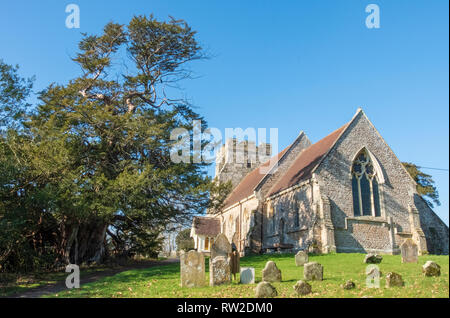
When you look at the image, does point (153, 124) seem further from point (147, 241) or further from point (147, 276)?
point (147, 241)

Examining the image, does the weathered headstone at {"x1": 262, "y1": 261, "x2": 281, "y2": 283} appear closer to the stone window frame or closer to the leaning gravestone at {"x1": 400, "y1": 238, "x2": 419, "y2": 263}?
the leaning gravestone at {"x1": 400, "y1": 238, "x2": 419, "y2": 263}

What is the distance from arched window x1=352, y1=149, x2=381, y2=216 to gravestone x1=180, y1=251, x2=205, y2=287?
1495cm

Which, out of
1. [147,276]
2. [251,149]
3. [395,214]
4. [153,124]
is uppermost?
[251,149]

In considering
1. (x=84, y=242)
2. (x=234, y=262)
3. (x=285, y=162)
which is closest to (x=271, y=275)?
(x=234, y=262)

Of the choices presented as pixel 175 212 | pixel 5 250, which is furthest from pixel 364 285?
pixel 5 250

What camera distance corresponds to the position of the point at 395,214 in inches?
893

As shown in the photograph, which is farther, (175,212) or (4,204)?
(175,212)

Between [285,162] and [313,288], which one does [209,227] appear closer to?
[285,162]

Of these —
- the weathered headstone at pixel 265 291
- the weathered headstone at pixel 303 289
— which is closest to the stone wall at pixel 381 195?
the weathered headstone at pixel 303 289

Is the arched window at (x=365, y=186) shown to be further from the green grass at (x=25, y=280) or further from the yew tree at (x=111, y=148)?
the green grass at (x=25, y=280)

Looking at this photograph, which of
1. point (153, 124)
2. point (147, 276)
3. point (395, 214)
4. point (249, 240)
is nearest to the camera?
point (147, 276)

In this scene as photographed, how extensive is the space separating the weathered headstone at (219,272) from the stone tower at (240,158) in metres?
29.4

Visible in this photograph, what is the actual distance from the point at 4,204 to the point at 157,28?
11.6 metres
